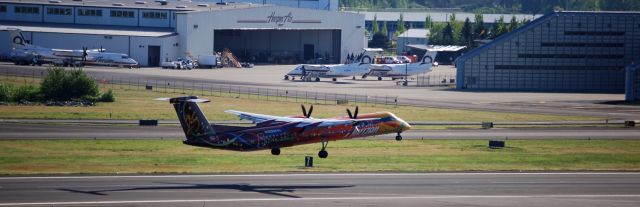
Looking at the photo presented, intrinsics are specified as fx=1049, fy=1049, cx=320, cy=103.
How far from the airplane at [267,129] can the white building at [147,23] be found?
99.5m

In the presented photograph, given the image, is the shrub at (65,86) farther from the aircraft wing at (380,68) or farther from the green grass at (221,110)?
the aircraft wing at (380,68)

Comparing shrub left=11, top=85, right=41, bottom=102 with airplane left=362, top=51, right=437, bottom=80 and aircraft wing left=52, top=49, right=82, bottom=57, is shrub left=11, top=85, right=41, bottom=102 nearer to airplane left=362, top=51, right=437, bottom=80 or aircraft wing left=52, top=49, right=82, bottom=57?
aircraft wing left=52, top=49, right=82, bottom=57

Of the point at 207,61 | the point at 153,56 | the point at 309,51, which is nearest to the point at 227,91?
the point at 153,56

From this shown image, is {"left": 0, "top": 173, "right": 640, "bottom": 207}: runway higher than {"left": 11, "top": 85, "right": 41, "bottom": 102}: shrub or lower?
lower

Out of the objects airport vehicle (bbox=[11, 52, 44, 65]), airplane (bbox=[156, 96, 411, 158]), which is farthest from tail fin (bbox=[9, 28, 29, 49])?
airplane (bbox=[156, 96, 411, 158])

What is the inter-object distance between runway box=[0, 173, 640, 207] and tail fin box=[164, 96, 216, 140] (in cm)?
252

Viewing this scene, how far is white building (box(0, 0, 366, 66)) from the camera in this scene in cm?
16075

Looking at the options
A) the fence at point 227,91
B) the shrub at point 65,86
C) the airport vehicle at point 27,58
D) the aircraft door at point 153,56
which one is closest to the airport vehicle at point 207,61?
the aircraft door at point 153,56

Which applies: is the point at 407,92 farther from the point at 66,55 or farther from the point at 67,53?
the point at 66,55

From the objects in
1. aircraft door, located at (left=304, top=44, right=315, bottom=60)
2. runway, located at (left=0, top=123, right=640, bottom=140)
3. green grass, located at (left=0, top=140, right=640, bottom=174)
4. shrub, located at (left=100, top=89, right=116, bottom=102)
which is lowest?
green grass, located at (left=0, top=140, right=640, bottom=174)

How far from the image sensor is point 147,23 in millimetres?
169875

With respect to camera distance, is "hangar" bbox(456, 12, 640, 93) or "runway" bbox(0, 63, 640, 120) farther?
"hangar" bbox(456, 12, 640, 93)

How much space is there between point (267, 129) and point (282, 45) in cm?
13544

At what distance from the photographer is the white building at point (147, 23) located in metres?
161
